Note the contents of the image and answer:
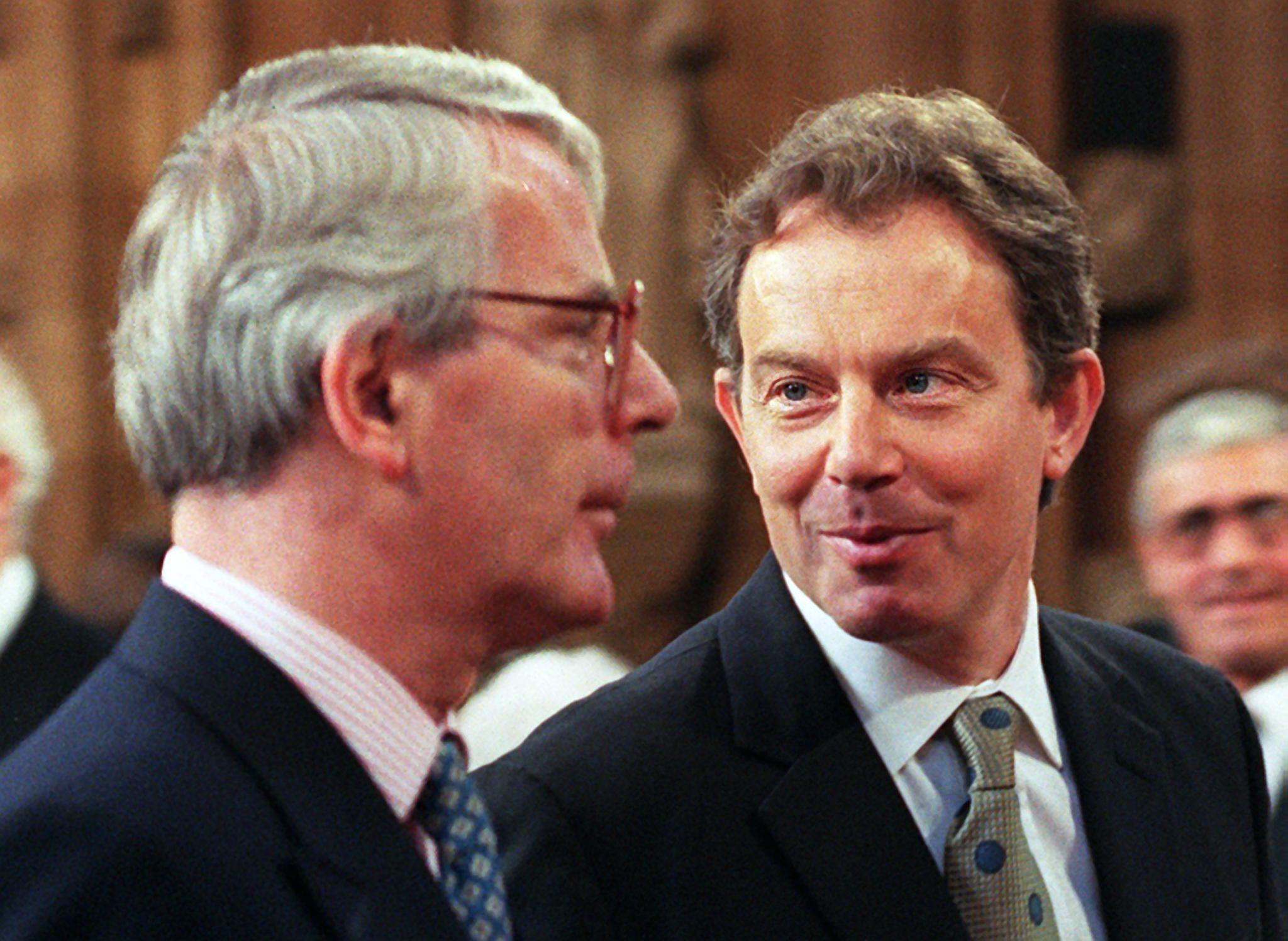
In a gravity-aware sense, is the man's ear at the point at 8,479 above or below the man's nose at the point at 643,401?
below

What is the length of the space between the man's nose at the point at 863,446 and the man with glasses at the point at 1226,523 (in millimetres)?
1704

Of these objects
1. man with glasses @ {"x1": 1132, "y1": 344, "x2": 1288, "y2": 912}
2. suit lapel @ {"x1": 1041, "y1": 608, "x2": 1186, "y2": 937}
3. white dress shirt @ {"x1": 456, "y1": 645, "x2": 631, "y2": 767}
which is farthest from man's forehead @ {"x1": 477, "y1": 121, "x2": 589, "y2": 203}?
man with glasses @ {"x1": 1132, "y1": 344, "x2": 1288, "y2": 912}

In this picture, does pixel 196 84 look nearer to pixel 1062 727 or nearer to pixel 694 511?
pixel 694 511

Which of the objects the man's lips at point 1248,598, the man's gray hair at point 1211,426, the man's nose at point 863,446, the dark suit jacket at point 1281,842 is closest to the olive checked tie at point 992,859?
the man's nose at point 863,446

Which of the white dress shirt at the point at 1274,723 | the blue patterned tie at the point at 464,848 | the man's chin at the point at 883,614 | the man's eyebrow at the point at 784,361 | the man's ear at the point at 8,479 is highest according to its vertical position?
the man's eyebrow at the point at 784,361

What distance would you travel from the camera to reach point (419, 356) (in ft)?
5.91

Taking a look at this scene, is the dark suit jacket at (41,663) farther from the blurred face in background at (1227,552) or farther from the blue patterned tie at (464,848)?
the blue patterned tie at (464,848)

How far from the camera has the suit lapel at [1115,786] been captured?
7.63 feet

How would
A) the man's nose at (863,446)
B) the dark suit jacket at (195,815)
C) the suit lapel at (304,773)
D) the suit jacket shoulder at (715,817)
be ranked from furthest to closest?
the man's nose at (863,446), the suit jacket shoulder at (715,817), the suit lapel at (304,773), the dark suit jacket at (195,815)

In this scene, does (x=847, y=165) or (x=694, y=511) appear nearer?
(x=847, y=165)

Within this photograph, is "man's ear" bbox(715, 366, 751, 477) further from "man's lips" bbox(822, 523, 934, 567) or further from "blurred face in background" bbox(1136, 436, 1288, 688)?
"blurred face in background" bbox(1136, 436, 1288, 688)

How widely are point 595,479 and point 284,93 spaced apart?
44cm

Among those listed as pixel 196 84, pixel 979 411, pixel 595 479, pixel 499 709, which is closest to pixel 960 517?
pixel 979 411

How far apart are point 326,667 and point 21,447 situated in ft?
10.8
